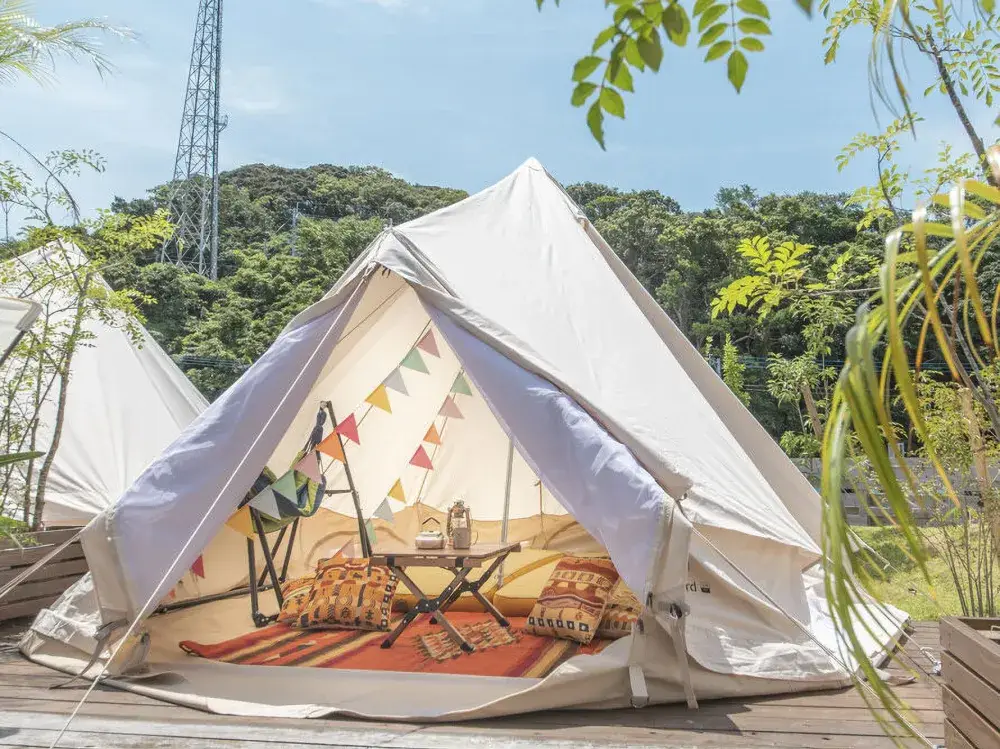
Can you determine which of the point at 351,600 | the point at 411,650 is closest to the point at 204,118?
the point at 351,600

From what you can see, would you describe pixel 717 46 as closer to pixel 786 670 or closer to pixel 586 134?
pixel 586 134

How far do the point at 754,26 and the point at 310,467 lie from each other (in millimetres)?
3800

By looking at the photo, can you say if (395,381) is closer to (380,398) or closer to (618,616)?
(380,398)

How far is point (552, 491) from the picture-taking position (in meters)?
3.11

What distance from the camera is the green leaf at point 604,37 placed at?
81 centimetres

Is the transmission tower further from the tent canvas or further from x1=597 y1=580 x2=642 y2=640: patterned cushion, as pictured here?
x1=597 y1=580 x2=642 y2=640: patterned cushion

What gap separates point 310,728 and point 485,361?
4.47 ft

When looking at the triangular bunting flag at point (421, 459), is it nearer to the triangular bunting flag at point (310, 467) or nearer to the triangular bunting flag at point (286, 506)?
the triangular bunting flag at point (310, 467)

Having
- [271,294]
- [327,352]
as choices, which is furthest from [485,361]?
[271,294]

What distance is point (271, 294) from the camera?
60.2ft

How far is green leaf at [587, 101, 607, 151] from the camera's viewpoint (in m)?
0.84

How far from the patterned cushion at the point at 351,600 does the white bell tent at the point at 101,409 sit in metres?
1.89

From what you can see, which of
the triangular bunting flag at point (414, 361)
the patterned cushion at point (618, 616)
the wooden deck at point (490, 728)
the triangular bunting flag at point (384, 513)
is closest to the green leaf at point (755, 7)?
the wooden deck at point (490, 728)

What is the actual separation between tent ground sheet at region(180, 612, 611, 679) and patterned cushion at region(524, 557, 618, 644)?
47 millimetres
